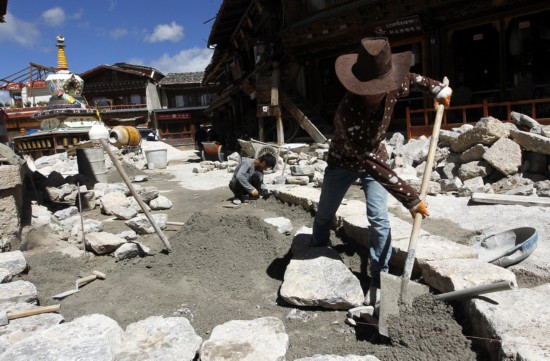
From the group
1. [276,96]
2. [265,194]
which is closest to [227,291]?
[265,194]

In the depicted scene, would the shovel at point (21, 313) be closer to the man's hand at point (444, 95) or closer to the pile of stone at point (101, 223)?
the pile of stone at point (101, 223)

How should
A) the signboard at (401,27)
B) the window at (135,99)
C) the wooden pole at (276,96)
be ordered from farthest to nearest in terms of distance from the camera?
the window at (135,99), the wooden pole at (276,96), the signboard at (401,27)

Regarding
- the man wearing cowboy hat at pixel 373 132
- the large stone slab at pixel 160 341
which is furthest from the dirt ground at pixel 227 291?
the man wearing cowboy hat at pixel 373 132

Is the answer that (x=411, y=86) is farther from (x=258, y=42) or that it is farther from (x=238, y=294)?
(x=258, y=42)

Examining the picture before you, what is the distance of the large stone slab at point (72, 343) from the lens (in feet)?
6.87

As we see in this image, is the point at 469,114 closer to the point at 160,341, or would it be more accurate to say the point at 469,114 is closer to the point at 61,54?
the point at 160,341

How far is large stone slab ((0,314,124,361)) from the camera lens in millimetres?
2094

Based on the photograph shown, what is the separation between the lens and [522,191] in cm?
545

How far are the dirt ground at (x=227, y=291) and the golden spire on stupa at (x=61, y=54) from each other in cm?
903

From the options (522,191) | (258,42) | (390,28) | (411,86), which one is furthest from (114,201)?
(258,42)

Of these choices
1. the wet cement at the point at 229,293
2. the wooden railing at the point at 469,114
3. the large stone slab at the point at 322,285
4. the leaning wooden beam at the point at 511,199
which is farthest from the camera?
the wooden railing at the point at 469,114

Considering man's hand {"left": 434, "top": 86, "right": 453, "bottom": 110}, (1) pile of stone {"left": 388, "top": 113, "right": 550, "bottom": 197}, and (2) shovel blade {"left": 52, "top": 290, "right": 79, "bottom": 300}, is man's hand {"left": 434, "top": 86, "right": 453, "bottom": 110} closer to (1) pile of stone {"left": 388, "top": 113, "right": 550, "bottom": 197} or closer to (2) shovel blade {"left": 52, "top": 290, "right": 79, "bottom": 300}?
(1) pile of stone {"left": 388, "top": 113, "right": 550, "bottom": 197}

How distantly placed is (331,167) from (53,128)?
1019 cm

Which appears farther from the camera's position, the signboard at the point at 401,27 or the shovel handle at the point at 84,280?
the signboard at the point at 401,27
